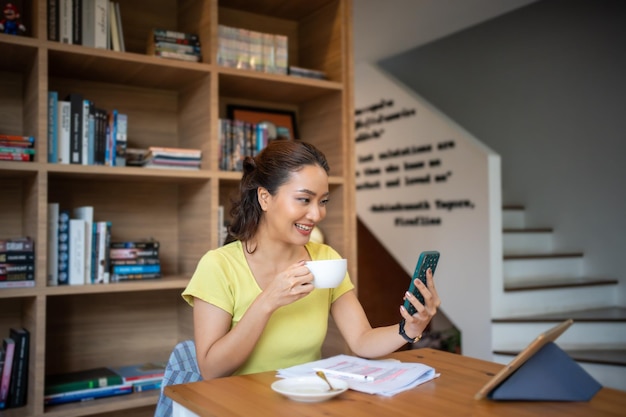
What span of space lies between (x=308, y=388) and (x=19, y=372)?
1.48 m

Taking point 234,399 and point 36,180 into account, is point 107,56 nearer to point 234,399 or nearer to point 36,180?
point 36,180

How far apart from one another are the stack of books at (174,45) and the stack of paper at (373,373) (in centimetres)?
159

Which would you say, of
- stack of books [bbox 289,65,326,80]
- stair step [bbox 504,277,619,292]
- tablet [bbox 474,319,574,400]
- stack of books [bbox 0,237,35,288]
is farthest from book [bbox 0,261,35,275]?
stair step [bbox 504,277,619,292]

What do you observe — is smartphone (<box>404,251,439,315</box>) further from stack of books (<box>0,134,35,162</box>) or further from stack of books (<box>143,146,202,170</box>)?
stack of books (<box>0,134,35,162</box>)

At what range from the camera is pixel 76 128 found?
2.31 metres

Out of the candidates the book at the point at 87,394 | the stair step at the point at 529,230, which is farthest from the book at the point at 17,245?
the stair step at the point at 529,230

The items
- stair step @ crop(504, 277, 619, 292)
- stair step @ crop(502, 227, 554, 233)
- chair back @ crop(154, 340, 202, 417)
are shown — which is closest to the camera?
chair back @ crop(154, 340, 202, 417)

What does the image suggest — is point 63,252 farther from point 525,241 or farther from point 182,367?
point 525,241

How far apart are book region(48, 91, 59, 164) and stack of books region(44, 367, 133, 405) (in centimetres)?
83

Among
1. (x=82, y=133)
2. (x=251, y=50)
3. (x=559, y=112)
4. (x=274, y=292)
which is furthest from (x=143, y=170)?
(x=559, y=112)

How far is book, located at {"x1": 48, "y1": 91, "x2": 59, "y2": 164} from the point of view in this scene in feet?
7.35

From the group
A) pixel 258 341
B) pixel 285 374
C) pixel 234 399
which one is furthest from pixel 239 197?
pixel 234 399

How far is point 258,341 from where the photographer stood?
1563 mm

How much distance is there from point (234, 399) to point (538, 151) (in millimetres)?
4286
